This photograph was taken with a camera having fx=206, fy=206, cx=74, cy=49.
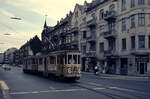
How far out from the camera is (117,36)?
35562 mm

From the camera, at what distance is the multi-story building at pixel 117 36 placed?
30.7m

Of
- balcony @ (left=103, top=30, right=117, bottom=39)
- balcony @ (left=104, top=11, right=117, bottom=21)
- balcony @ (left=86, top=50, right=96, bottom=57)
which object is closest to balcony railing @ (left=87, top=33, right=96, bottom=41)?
balcony @ (left=86, top=50, right=96, bottom=57)

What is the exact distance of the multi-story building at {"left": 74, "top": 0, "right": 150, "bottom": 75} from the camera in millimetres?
30719

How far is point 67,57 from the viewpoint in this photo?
18.6 metres

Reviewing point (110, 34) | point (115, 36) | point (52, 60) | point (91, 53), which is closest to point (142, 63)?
point (115, 36)

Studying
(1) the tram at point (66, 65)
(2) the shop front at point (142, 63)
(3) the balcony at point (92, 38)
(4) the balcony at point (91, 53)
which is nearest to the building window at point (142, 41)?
(2) the shop front at point (142, 63)

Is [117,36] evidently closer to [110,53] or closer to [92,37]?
[110,53]

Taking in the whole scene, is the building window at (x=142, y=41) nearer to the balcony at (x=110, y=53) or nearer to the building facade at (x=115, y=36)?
the building facade at (x=115, y=36)

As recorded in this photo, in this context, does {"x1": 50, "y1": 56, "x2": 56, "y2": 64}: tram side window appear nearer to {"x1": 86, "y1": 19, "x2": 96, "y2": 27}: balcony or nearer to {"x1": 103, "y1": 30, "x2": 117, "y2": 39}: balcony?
{"x1": 103, "y1": 30, "x2": 117, "y2": 39}: balcony

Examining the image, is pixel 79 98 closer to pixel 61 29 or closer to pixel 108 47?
pixel 108 47

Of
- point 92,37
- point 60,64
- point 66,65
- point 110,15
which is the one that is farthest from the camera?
point 92,37

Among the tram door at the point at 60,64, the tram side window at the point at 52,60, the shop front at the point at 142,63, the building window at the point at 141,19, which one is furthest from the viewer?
the building window at the point at 141,19

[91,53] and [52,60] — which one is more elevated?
[91,53]

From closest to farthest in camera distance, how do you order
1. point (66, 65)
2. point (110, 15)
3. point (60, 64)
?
point (66, 65), point (60, 64), point (110, 15)
